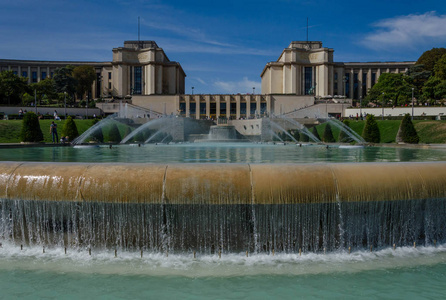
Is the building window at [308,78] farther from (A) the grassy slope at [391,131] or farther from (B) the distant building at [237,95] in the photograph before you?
(A) the grassy slope at [391,131]

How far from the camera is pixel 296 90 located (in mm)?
88938

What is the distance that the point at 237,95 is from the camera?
80125mm

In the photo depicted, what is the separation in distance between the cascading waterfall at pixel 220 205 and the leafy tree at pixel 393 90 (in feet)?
217

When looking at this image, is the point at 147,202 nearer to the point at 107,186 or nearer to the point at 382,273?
the point at 107,186

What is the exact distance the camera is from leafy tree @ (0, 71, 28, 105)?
2586 inches

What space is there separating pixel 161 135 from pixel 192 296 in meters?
39.0

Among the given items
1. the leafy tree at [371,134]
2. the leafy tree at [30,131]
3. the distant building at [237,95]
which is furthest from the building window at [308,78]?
the leafy tree at [30,131]

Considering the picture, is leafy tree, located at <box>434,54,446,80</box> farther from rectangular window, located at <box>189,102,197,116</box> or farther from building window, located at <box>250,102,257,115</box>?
rectangular window, located at <box>189,102,197,116</box>

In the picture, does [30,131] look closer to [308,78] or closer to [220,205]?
[220,205]

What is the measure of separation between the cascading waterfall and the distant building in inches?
2623

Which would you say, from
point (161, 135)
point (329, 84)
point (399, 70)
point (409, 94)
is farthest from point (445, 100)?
point (161, 135)

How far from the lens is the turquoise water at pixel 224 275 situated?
4.40 metres

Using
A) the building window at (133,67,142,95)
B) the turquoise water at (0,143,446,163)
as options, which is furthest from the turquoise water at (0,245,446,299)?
the building window at (133,67,142,95)

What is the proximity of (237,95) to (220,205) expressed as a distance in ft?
249
